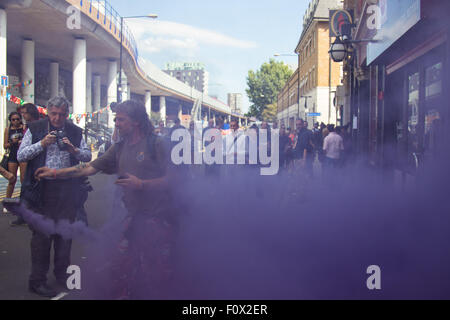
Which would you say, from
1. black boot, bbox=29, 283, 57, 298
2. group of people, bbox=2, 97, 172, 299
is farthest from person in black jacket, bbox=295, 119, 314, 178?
black boot, bbox=29, 283, 57, 298

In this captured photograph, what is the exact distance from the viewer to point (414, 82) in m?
9.38

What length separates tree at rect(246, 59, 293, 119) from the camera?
85188 mm

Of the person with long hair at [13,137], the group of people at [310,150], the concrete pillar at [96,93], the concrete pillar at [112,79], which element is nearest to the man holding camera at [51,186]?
the person with long hair at [13,137]

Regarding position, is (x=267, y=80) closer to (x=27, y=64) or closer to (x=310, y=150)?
(x=27, y=64)

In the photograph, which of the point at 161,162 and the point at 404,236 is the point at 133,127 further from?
the point at 404,236

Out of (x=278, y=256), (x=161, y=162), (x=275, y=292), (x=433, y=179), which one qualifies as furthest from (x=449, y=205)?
(x=161, y=162)

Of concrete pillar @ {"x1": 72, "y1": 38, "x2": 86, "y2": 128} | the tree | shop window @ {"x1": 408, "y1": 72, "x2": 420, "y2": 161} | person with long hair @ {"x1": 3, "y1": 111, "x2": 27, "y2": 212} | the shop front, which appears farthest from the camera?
the tree

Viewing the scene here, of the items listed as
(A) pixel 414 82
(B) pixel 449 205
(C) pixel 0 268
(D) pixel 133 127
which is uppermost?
(A) pixel 414 82

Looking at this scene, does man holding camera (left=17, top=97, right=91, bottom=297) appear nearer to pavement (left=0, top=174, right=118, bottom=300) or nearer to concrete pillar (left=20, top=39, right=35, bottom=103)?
pavement (left=0, top=174, right=118, bottom=300)

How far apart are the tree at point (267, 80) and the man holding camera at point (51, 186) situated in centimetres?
8086

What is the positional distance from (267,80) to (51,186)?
82602 mm

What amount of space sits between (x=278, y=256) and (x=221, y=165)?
189 inches

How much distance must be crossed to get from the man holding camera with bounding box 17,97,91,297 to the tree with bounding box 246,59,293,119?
8086cm

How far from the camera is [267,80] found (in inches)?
3339
